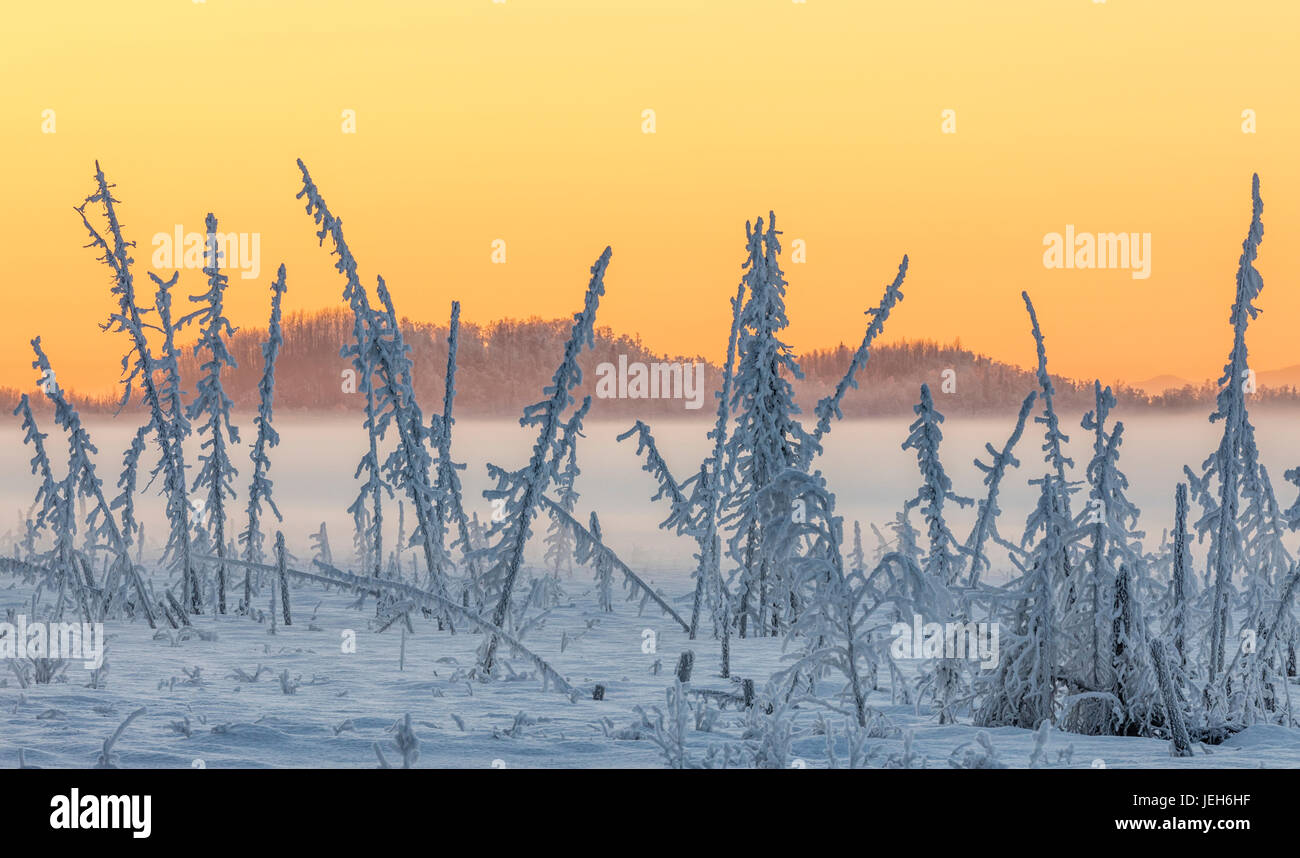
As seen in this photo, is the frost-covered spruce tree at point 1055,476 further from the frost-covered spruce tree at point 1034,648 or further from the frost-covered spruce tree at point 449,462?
the frost-covered spruce tree at point 449,462

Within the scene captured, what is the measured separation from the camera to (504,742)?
352 inches

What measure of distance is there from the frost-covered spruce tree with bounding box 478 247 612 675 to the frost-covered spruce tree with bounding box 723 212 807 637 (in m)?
2.67

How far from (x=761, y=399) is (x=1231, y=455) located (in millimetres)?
5478

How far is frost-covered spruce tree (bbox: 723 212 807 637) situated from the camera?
15289 mm

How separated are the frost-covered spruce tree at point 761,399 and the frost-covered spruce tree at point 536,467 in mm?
2666

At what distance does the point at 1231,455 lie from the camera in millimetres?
14500

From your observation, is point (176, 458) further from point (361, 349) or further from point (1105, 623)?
point (1105, 623)

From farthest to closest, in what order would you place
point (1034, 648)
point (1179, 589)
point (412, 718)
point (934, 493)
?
point (934, 493)
point (1179, 589)
point (1034, 648)
point (412, 718)

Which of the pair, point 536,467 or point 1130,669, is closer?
point 1130,669

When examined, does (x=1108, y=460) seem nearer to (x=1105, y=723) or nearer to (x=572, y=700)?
(x=1105, y=723)

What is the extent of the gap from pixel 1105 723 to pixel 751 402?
7754 mm

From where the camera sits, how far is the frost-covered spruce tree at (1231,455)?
44.8 ft

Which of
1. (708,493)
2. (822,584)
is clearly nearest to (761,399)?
(708,493)

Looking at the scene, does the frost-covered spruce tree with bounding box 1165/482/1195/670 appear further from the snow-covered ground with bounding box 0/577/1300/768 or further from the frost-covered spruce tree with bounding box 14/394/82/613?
the frost-covered spruce tree with bounding box 14/394/82/613
